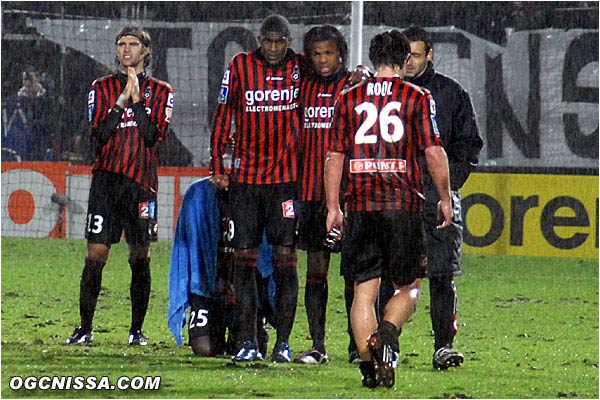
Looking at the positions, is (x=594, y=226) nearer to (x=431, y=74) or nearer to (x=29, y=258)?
(x=29, y=258)

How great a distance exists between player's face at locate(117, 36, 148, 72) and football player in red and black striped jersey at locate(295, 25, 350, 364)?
120cm

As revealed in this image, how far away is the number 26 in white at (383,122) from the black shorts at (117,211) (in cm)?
224

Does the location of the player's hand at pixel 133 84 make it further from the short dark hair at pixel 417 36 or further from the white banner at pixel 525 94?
the white banner at pixel 525 94

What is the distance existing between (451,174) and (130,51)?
2.13 metres

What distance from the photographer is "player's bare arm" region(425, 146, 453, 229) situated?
6.79m

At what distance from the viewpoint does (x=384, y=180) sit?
22.3 ft

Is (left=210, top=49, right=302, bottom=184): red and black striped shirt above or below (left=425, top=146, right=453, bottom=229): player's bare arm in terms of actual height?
above

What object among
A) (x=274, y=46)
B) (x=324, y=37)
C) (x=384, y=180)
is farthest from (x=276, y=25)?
(x=384, y=180)

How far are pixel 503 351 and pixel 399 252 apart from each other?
2023 mm

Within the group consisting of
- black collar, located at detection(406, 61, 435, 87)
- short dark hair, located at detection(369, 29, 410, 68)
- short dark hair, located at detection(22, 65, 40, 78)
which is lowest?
black collar, located at detection(406, 61, 435, 87)

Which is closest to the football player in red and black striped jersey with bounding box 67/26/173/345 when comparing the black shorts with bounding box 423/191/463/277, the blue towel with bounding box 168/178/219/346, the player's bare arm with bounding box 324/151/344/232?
the blue towel with bounding box 168/178/219/346

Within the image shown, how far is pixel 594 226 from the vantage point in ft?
49.2

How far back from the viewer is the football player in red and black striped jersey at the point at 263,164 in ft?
25.2

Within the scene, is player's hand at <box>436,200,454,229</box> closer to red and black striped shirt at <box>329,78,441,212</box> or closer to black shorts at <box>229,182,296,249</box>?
red and black striped shirt at <box>329,78,441,212</box>
